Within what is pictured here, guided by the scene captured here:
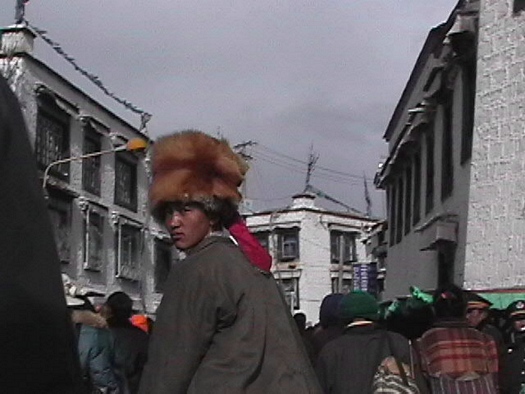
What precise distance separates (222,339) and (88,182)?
23.3m

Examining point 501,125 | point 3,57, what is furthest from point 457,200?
point 3,57

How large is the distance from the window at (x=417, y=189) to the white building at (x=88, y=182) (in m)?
7.01

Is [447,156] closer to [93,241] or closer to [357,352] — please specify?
[93,241]

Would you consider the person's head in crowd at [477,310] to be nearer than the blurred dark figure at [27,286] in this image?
No

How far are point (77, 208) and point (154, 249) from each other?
26.9 ft

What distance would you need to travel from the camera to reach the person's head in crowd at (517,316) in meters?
7.08

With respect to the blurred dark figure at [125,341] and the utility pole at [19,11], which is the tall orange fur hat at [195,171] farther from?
the utility pole at [19,11]

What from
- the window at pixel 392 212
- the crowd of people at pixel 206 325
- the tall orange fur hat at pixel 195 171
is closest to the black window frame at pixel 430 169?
the window at pixel 392 212

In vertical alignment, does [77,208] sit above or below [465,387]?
above

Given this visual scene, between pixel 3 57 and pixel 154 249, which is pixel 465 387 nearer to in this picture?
pixel 3 57

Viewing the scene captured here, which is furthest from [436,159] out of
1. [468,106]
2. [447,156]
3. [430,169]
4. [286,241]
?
[286,241]

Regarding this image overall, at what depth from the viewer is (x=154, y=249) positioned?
3328cm

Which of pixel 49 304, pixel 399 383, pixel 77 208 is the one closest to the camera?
pixel 49 304

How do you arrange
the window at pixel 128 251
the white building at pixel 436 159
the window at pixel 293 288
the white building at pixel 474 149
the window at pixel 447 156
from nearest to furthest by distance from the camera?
the white building at pixel 474 149 → the white building at pixel 436 159 → the window at pixel 447 156 → the window at pixel 128 251 → the window at pixel 293 288
